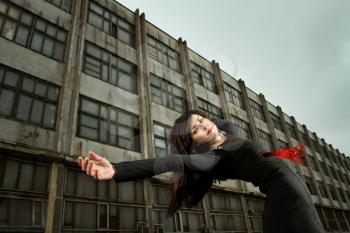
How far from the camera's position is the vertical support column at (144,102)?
11630 mm

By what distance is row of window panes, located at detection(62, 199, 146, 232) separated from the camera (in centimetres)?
888

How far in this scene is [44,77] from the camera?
1055cm

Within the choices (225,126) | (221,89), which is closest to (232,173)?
(225,126)

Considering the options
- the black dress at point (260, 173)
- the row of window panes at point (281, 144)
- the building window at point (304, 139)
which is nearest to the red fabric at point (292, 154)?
the black dress at point (260, 173)

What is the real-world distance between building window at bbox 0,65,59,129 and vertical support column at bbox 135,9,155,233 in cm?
437

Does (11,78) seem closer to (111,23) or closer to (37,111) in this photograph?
(37,111)

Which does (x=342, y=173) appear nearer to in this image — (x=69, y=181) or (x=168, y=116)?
(x=168, y=116)

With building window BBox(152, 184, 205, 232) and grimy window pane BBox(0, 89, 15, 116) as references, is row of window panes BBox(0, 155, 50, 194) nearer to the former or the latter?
grimy window pane BBox(0, 89, 15, 116)

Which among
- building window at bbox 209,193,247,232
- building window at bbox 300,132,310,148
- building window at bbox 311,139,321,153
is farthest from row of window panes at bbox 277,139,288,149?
building window at bbox 209,193,247,232

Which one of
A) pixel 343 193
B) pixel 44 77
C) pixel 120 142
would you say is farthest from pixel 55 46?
pixel 343 193

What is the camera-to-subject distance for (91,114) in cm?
1155

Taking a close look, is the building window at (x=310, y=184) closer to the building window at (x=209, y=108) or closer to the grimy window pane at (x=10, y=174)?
the building window at (x=209, y=108)

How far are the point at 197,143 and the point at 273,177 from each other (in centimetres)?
84

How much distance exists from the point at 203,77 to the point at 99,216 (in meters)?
13.8
